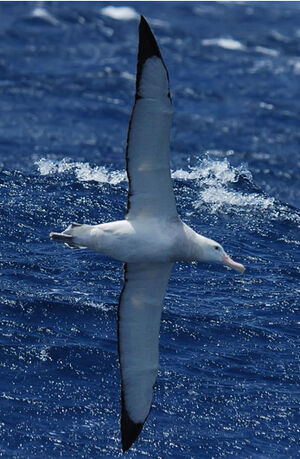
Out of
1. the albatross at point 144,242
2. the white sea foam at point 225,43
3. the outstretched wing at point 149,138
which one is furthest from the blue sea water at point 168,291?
the white sea foam at point 225,43

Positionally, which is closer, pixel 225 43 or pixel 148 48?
pixel 148 48

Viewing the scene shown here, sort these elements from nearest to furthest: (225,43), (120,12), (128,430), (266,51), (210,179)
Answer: (128,430)
(210,179)
(266,51)
(225,43)
(120,12)

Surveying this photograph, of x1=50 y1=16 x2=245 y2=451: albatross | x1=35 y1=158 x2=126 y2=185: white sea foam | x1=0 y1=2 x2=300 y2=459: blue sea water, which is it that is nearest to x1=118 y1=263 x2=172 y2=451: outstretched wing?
x1=50 y1=16 x2=245 y2=451: albatross

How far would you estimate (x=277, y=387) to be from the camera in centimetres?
1692

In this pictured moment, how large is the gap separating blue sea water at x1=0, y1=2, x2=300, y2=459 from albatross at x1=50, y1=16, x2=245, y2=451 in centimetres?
155

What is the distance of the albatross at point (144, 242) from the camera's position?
12.7 meters

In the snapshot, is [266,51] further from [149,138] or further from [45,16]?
[149,138]

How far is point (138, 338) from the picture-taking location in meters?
14.3

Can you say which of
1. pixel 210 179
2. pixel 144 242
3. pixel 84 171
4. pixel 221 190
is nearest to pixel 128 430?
pixel 144 242

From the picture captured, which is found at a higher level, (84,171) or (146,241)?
(146,241)

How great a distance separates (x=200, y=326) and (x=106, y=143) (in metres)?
18.8

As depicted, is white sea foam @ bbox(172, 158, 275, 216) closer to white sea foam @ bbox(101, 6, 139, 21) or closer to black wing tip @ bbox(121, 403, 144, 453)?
black wing tip @ bbox(121, 403, 144, 453)

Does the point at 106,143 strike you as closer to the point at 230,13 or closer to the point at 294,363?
the point at 294,363

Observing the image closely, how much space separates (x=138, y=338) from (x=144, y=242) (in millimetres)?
1599
